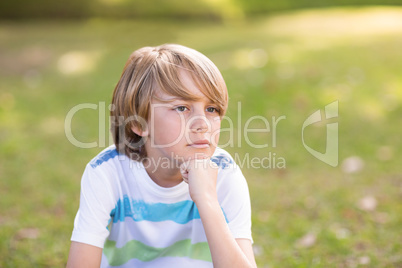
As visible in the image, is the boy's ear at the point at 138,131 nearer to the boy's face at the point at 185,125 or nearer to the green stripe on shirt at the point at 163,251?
the boy's face at the point at 185,125

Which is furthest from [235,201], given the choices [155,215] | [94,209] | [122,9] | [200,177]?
[122,9]

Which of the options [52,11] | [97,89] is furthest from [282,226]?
[52,11]

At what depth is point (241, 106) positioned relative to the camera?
592cm

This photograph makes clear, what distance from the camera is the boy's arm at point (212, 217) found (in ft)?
6.08

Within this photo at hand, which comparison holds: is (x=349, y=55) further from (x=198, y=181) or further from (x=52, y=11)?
(x=52, y=11)

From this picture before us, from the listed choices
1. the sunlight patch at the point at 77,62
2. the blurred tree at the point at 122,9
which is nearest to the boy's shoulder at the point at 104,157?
the sunlight patch at the point at 77,62

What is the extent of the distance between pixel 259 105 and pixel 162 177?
3.81 m

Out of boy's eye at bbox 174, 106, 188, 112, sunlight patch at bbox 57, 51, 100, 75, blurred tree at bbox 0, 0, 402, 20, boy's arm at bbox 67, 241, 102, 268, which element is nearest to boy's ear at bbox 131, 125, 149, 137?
boy's eye at bbox 174, 106, 188, 112

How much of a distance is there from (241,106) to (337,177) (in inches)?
74.6

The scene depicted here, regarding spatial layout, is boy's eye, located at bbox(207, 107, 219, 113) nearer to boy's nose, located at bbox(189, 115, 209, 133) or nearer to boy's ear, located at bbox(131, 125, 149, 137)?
boy's nose, located at bbox(189, 115, 209, 133)

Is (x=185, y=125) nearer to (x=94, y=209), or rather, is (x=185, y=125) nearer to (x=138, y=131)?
(x=138, y=131)

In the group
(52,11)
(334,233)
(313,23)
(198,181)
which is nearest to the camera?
(198,181)

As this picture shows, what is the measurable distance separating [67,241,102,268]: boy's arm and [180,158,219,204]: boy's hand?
479 millimetres

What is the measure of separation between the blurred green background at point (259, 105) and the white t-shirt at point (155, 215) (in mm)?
917
